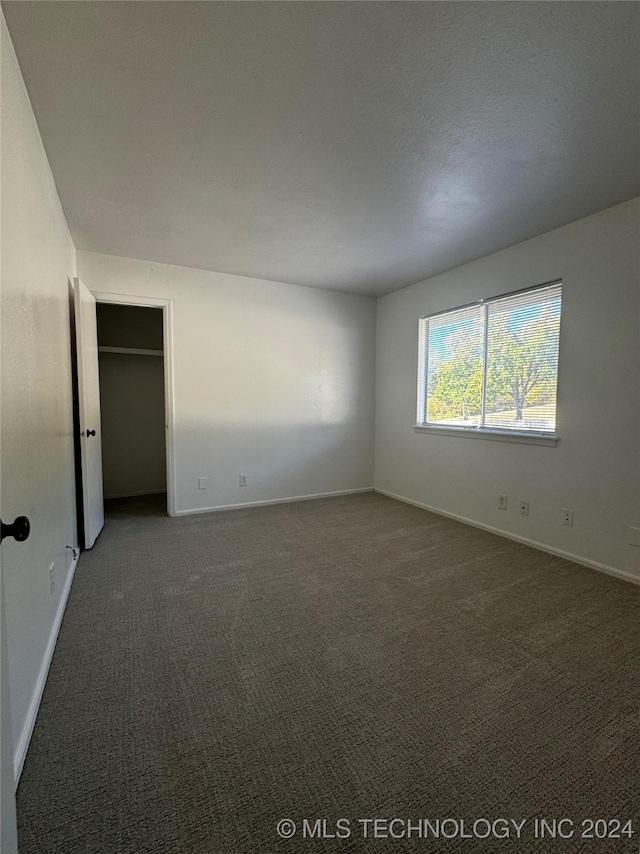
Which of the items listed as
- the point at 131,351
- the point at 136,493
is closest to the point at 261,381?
the point at 131,351

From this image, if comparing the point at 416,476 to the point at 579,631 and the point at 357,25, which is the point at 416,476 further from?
the point at 357,25

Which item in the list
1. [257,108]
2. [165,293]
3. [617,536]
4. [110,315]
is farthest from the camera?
[110,315]

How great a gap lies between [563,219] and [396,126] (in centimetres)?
171

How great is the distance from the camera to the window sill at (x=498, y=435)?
303 cm

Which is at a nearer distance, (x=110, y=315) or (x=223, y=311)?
(x=223, y=311)

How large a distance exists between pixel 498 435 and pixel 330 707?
8.78 ft

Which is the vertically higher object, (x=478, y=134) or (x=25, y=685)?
(x=478, y=134)

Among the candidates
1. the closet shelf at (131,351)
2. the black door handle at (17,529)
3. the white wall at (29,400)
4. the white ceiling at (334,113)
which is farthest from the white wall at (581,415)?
the closet shelf at (131,351)

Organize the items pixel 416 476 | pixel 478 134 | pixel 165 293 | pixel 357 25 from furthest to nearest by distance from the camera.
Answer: pixel 416 476 → pixel 165 293 → pixel 478 134 → pixel 357 25

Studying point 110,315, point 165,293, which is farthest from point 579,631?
point 110,315

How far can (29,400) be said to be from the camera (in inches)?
61.0

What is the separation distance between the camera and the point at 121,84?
62.6 inches

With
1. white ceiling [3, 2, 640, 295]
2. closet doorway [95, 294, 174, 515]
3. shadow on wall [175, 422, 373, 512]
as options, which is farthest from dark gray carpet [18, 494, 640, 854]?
white ceiling [3, 2, 640, 295]

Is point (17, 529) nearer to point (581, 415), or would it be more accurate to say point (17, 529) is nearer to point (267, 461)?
point (581, 415)
